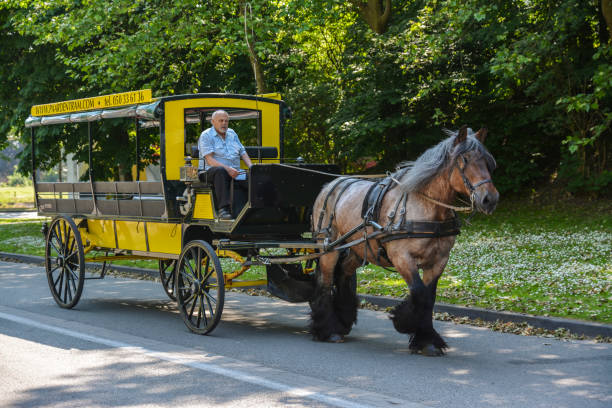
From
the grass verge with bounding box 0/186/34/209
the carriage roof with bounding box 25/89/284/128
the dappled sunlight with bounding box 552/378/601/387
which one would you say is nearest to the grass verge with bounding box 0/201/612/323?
the dappled sunlight with bounding box 552/378/601/387

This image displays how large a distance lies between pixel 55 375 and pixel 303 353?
2293 millimetres

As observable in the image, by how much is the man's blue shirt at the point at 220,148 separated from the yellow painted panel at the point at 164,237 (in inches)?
36.0

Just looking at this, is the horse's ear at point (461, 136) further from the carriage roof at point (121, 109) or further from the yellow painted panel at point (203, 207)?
the carriage roof at point (121, 109)

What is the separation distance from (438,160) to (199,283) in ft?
9.91

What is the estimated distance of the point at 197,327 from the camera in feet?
26.8

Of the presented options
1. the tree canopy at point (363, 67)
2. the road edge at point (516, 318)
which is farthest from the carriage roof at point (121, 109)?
the tree canopy at point (363, 67)

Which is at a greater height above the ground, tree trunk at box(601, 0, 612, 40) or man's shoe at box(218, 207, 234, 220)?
tree trunk at box(601, 0, 612, 40)

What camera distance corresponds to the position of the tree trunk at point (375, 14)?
21406mm

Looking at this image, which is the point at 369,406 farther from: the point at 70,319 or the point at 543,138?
the point at 543,138

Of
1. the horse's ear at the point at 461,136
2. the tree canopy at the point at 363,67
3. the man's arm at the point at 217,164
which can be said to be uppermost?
the tree canopy at the point at 363,67

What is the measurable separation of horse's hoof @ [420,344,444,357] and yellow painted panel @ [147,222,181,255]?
11.4 feet

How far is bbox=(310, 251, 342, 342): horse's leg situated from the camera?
303 inches

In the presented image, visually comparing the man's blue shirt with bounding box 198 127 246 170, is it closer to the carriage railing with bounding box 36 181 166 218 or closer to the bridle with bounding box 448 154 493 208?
the carriage railing with bounding box 36 181 166 218

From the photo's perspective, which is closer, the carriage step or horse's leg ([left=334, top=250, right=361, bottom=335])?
horse's leg ([left=334, top=250, right=361, bottom=335])
